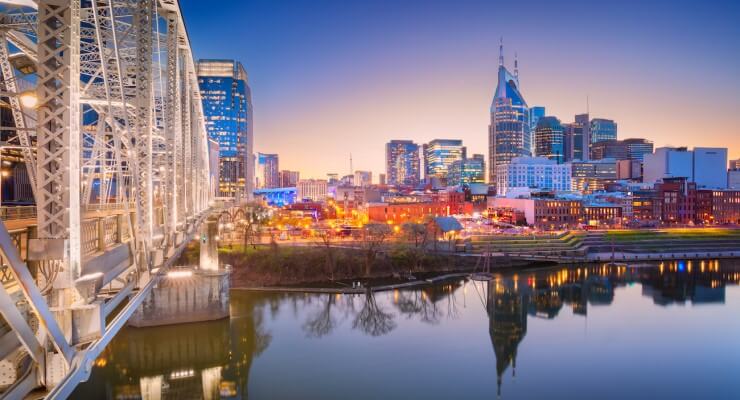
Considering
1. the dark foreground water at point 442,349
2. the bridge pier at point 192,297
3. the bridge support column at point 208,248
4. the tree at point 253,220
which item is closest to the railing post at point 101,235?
the dark foreground water at point 442,349

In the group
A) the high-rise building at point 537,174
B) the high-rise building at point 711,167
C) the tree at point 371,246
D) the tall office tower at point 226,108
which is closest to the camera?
the tree at point 371,246

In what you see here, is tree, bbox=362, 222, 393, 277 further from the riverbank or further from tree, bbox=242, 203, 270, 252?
tree, bbox=242, 203, 270, 252

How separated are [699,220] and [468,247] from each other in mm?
56622

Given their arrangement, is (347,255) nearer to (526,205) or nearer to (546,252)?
(546,252)

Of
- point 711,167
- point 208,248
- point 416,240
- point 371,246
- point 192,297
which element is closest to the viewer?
point 192,297

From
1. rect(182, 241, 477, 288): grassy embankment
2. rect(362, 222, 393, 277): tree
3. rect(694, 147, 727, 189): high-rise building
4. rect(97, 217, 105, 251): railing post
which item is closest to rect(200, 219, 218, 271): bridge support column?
rect(182, 241, 477, 288): grassy embankment

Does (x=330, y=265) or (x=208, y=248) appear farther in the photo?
(x=330, y=265)

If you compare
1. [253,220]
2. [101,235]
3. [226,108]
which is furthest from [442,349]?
[226,108]

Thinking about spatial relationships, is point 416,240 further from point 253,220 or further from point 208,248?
point 208,248

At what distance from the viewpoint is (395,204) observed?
83375mm

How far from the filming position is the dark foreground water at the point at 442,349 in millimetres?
21406

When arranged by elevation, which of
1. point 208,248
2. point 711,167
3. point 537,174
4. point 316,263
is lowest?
point 316,263

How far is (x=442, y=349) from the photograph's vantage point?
26.1 meters

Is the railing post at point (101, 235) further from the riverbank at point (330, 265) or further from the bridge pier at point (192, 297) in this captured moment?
the riverbank at point (330, 265)
